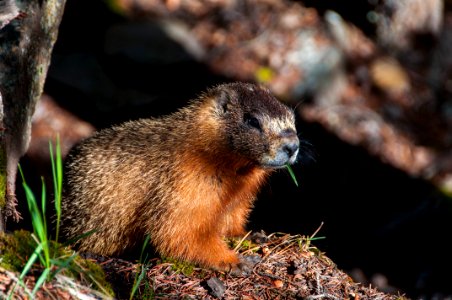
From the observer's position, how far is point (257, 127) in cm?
559

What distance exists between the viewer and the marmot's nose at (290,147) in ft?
17.9

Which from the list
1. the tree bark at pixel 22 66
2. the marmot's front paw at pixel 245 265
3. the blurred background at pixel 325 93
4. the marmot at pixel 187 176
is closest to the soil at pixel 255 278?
the marmot's front paw at pixel 245 265

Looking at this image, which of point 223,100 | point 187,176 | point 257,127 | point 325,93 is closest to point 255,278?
point 187,176

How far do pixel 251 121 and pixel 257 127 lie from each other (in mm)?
97

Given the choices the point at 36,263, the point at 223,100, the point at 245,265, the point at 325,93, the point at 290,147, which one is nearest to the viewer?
the point at 36,263

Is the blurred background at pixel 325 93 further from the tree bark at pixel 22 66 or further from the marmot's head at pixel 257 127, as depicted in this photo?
the marmot's head at pixel 257 127

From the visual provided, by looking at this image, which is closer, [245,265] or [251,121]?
[245,265]

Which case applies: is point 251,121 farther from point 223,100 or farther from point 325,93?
point 325,93

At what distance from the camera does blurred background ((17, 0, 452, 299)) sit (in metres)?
9.54

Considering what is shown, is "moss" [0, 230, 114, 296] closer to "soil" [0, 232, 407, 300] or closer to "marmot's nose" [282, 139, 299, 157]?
"soil" [0, 232, 407, 300]

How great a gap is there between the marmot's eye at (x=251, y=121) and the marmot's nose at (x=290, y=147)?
0.96 feet

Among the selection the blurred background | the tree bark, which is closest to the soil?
the tree bark

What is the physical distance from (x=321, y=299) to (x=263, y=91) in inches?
81.6

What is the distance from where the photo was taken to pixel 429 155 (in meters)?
11.1
